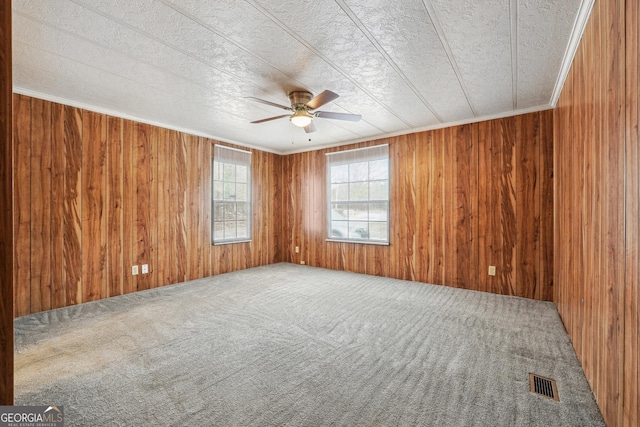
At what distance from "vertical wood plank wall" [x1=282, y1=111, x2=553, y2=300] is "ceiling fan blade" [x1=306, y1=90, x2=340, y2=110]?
2.37 meters

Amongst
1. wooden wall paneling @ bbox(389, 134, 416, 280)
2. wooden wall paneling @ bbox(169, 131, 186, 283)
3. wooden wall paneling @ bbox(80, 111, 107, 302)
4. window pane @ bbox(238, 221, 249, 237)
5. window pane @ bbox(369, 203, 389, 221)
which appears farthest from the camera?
window pane @ bbox(238, 221, 249, 237)

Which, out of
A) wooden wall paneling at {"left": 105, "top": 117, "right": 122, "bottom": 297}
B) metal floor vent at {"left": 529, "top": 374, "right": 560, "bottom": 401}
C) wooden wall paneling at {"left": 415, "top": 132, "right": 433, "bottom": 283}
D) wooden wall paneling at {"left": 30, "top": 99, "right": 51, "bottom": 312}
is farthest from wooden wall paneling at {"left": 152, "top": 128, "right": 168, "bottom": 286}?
metal floor vent at {"left": 529, "top": 374, "right": 560, "bottom": 401}

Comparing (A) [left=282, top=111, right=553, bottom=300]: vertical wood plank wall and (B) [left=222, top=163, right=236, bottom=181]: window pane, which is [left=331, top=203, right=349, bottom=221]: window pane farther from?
(B) [left=222, top=163, right=236, bottom=181]: window pane

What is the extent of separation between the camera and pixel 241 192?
212 inches

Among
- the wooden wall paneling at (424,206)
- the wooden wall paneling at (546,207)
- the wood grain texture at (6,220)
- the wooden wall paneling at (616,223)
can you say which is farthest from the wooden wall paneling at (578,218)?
the wood grain texture at (6,220)

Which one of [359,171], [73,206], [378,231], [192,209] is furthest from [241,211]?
[378,231]

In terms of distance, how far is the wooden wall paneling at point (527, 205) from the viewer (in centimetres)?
353

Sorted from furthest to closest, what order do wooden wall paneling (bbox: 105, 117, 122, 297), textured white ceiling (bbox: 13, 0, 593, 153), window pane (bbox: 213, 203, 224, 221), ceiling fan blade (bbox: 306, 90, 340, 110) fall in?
window pane (bbox: 213, 203, 224, 221), wooden wall paneling (bbox: 105, 117, 122, 297), ceiling fan blade (bbox: 306, 90, 340, 110), textured white ceiling (bbox: 13, 0, 593, 153)

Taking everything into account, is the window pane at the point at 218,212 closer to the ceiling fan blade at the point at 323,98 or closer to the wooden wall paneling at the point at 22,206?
the wooden wall paneling at the point at 22,206

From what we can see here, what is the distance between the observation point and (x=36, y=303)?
10.0 feet

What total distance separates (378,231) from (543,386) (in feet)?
10.7

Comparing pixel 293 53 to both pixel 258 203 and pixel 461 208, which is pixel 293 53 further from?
pixel 258 203

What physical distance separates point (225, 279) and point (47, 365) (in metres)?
2.59

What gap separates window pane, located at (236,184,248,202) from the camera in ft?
17.4
